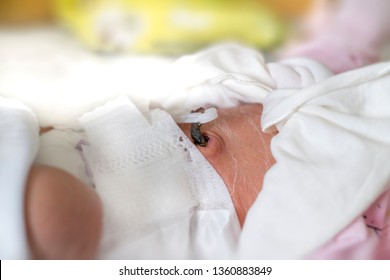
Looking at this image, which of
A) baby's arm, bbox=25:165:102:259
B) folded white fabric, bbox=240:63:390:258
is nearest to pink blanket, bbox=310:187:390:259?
folded white fabric, bbox=240:63:390:258

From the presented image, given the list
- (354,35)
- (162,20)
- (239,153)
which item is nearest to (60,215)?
(239,153)

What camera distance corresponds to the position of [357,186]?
0.39m

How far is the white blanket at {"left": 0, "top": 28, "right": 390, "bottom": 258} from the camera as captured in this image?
15.2 inches

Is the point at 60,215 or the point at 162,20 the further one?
the point at 162,20

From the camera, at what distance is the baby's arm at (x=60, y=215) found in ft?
1.14

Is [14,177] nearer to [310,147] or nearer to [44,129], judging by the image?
[44,129]

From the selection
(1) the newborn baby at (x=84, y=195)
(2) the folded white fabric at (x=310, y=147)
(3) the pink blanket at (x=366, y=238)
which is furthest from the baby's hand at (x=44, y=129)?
(3) the pink blanket at (x=366, y=238)

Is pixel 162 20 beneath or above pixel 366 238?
above

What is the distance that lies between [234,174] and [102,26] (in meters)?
0.26

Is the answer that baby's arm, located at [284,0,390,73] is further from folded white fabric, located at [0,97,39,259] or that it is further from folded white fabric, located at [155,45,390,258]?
folded white fabric, located at [0,97,39,259]

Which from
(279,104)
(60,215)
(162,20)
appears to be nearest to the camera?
(60,215)

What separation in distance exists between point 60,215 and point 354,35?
0.51 m

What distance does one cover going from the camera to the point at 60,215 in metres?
0.35

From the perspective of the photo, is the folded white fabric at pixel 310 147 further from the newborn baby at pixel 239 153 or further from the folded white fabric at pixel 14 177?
the folded white fabric at pixel 14 177
